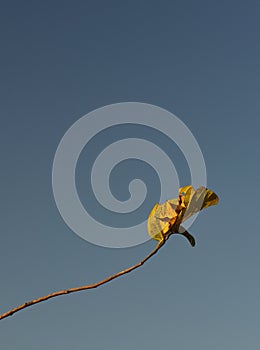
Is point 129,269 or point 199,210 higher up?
point 199,210

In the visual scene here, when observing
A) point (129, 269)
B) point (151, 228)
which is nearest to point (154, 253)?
point (129, 269)

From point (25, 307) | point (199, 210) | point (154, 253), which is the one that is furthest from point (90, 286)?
point (199, 210)

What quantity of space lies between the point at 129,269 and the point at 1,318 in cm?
51

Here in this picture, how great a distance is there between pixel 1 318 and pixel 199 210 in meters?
1.14

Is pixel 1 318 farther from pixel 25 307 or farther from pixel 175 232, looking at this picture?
pixel 175 232

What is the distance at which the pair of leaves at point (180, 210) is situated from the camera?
Answer: 2705mm

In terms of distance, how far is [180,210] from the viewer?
2750 millimetres

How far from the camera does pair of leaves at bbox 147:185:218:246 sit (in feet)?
8.87

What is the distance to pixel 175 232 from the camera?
9.19 ft

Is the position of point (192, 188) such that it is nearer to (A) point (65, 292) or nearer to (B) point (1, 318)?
(A) point (65, 292)

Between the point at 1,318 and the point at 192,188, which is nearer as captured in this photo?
the point at 1,318

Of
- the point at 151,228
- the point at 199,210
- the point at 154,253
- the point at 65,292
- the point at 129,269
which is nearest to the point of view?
the point at 65,292

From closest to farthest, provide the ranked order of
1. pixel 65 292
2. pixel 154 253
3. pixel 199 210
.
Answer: pixel 65 292, pixel 154 253, pixel 199 210

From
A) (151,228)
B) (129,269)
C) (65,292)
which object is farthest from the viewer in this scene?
(151,228)
